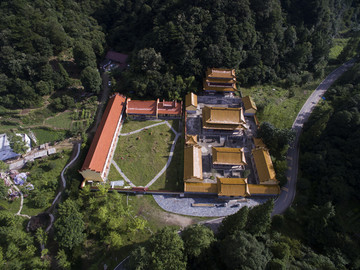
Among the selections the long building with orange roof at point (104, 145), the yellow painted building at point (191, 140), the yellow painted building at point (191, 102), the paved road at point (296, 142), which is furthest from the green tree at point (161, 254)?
the yellow painted building at point (191, 102)

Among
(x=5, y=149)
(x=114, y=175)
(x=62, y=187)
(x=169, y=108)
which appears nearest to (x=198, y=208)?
(x=114, y=175)

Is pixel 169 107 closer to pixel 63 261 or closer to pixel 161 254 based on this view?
pixel 161 254

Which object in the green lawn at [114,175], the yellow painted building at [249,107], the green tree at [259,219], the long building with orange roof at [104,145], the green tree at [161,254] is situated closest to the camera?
the green tree at [161,254]

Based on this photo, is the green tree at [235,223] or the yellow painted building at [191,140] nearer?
the green tree at [235,223]

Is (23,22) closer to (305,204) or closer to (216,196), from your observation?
(216,196)

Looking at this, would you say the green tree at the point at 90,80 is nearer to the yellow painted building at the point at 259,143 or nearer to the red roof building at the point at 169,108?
the red roof building at the point at 169,108

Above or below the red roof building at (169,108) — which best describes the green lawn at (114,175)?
below

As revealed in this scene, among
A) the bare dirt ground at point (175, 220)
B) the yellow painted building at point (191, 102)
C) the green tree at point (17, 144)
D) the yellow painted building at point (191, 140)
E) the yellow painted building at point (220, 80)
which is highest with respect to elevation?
the yellow painted building at point (220, 80)

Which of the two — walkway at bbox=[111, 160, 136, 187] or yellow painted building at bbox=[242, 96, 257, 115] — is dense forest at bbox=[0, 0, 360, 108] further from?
walkway at bbox=[111, 160, 136, 187]
